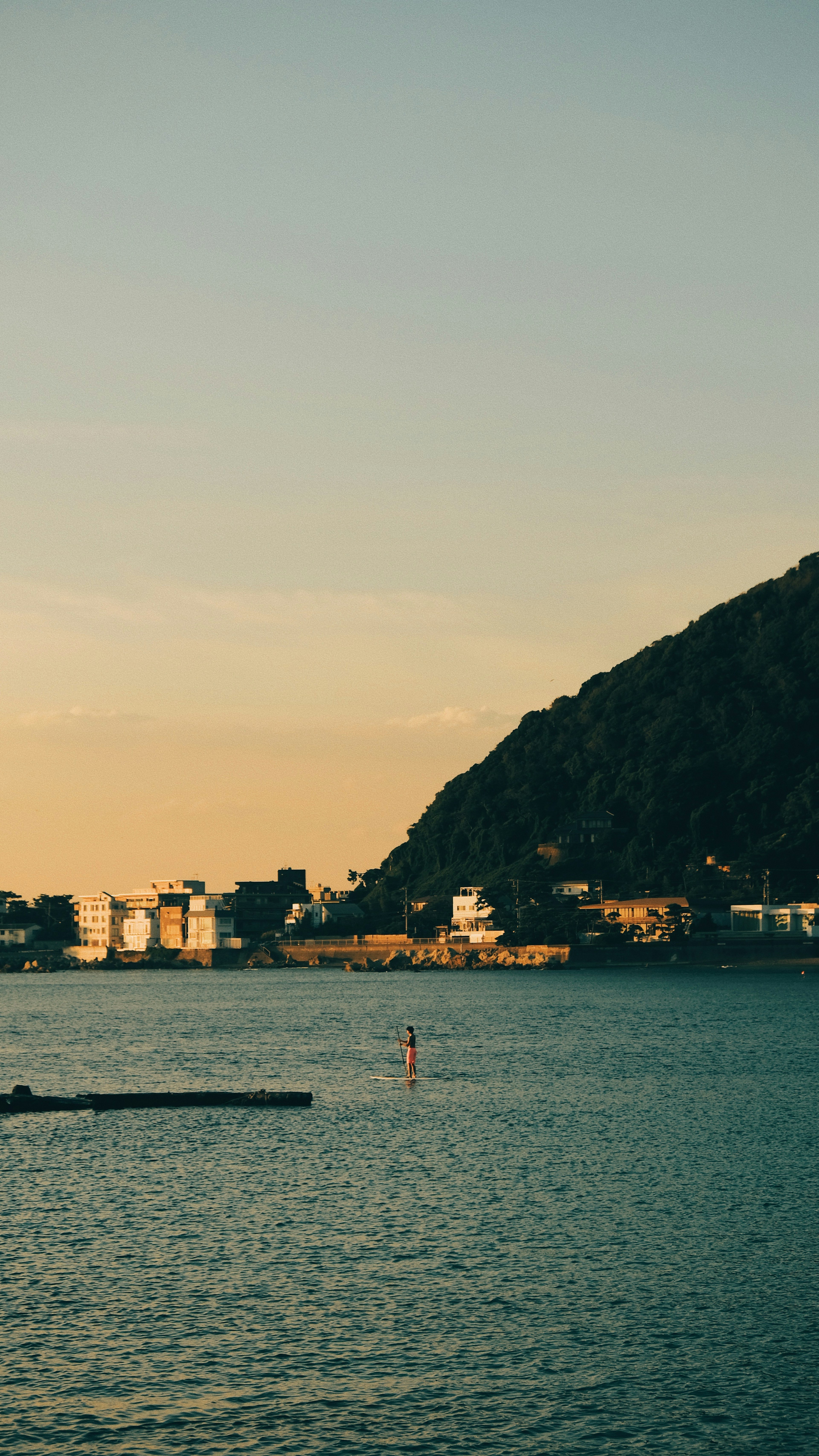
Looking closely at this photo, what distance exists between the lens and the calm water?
22234 mm

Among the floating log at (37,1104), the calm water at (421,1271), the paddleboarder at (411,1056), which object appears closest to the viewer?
the calm water at (421,1271)

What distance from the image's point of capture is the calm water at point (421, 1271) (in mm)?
22234

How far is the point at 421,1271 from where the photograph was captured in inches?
1228

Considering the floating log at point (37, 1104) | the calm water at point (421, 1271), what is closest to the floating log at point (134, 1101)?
the floating log at point (37, 1104)

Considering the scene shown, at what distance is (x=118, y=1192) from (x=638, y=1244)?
632 inches

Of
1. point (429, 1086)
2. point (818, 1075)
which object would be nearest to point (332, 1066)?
point (429, 1086)

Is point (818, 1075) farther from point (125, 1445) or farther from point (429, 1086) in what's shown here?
point (125, 1445)

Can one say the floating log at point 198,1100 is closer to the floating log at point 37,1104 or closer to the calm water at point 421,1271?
→ the floating log at point 37,1104

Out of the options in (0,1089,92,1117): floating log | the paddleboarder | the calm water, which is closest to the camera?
the calm water

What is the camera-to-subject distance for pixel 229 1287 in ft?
98.5

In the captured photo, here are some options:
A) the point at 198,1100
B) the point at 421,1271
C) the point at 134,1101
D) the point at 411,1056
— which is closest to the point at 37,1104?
the point at 134,1101

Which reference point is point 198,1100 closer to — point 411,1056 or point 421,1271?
point 411,1056

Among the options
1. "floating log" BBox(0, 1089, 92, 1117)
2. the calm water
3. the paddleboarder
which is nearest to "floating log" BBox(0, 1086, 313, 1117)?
"floating log" BBox(0, 1089, 92, 1117)

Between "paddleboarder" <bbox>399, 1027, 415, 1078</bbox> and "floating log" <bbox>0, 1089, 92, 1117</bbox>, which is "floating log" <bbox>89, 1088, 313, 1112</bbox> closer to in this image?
"floating log" <bbox>0, 1089, 92, 1117</bbox>
